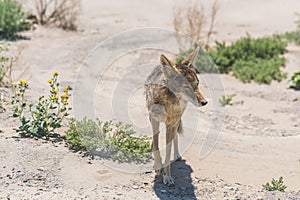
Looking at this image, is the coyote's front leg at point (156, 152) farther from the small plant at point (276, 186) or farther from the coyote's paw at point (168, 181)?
the small plant at point (276, 186)

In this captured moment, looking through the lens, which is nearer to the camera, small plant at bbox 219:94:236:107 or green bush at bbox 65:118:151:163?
green bush at bbox 65:118:151:163

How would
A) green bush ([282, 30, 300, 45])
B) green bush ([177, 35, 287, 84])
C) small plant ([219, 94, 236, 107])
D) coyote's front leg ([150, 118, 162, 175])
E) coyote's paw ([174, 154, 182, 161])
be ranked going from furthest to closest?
1. green bush ([282, 30, 300, 45])
2. green bush ([177, 35, 287, 84])
3. small plant ([219, 94, 236, 107])
4. coyote's paw ([174, 154, 182, 161])
5. coyote's front leg ([150, 118, 162, 175])

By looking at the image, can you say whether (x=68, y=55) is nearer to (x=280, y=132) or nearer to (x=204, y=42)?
(x=204, y=42)

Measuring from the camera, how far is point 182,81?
211 inches

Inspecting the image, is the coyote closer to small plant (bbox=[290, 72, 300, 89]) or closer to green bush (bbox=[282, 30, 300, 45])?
small plant (bbox=[290, 72, 300, 89])

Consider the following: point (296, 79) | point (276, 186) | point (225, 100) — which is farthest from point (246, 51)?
point (276, 186)

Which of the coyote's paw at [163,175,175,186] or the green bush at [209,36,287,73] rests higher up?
the green bush at [209,36,287,73]

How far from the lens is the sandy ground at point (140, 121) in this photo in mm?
5773

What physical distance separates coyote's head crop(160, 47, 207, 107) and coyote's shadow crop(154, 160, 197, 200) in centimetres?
A: 117

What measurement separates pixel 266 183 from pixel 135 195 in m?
1.75

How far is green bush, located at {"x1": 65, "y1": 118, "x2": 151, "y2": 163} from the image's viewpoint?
631cm

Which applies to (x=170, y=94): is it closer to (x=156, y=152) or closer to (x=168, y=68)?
(x=168, y=68)

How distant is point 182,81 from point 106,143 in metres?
1.56

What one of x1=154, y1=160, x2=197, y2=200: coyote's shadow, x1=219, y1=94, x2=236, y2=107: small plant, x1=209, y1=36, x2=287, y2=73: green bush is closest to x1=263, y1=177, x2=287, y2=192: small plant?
x1=154, y1=160, x2=197, y2=200: coyote's shadow
